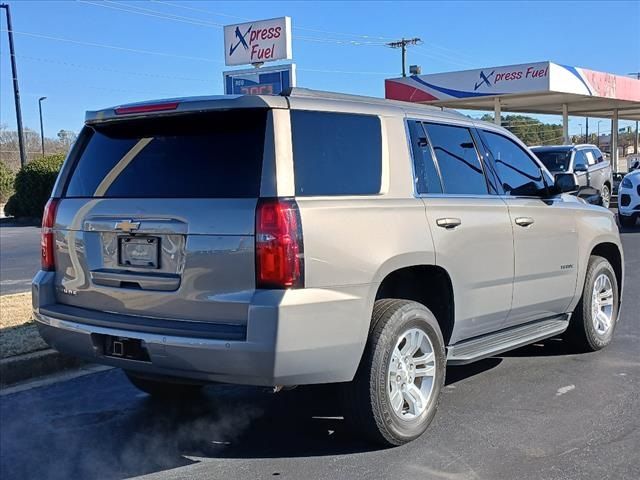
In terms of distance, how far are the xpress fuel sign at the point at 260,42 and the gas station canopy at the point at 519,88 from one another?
1264cm

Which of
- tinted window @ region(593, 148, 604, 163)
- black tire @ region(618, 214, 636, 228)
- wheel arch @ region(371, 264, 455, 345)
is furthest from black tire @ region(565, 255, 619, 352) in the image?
tinted window @ region(593, 148, 604, 163)

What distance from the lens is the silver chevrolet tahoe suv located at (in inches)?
142

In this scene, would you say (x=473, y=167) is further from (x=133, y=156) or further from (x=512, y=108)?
(x=512, y=108)

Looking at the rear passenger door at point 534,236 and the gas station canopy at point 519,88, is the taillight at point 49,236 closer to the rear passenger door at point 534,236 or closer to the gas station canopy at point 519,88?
the rear passenger door at point 534,236

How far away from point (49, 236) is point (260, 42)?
12.6m

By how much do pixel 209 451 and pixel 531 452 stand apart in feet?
6.09

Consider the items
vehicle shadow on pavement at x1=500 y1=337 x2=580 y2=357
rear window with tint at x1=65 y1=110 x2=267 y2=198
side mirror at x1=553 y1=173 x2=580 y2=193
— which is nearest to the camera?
rear window with tint at x1=65 y1=110 x2=267 y2=198

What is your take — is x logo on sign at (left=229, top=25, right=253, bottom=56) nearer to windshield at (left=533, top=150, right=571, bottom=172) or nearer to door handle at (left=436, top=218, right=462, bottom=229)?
windshield at (left=533, top=150, right=571, bottom=172)

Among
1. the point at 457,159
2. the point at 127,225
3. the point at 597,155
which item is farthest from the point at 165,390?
the point at 597,155

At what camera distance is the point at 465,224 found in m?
4.64

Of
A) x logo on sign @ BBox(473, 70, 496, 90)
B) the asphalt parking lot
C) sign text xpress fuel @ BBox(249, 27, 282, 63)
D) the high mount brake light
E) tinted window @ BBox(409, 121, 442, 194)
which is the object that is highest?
x logo on sign @ BBox(473, 70, 496, 90)

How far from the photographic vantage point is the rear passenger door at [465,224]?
4500mm

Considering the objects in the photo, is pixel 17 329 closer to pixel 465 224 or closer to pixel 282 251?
pixel 282 251

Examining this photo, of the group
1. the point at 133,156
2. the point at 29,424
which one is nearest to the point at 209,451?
the point at 29,424
